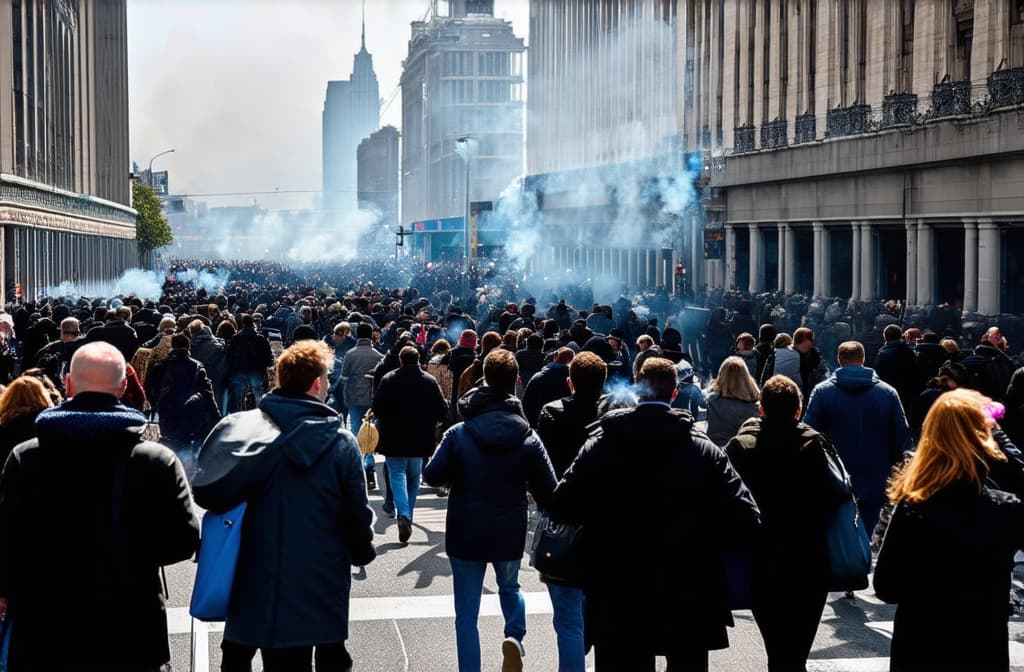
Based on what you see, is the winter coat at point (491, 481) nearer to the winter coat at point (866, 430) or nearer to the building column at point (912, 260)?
the winter coat at point (866, 430)

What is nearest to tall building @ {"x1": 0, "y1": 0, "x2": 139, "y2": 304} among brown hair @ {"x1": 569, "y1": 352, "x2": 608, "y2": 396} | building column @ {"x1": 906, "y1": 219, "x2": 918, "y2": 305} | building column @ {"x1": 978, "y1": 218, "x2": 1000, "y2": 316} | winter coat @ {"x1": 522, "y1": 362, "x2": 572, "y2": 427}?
building column @ {"x1": 906, "y1": 219, "x2": 918, "y2": 305}

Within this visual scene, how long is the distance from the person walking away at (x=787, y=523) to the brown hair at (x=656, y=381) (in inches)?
25.3

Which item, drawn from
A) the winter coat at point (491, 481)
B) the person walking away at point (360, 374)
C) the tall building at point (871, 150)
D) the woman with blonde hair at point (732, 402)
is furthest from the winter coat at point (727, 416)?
the tall building at point (871, 150)

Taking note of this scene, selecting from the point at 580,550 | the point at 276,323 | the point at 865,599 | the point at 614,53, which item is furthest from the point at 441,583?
the point at 614,53

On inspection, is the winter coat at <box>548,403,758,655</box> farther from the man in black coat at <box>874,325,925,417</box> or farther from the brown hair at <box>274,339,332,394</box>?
the man in black coat at <box>874,325,925,417</box>

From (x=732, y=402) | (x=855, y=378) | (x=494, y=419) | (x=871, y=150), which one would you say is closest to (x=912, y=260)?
(x=871, y=150)

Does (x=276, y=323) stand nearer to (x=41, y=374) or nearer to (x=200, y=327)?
(x=200, y=327)

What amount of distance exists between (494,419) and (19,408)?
7.65 ft

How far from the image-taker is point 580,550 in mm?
5875

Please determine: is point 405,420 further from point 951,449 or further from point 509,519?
point 951,449

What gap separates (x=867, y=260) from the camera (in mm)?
38469

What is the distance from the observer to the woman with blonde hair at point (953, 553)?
5.05 m

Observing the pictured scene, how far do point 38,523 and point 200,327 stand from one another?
11.2m

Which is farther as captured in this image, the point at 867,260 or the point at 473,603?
the point at 867,260
